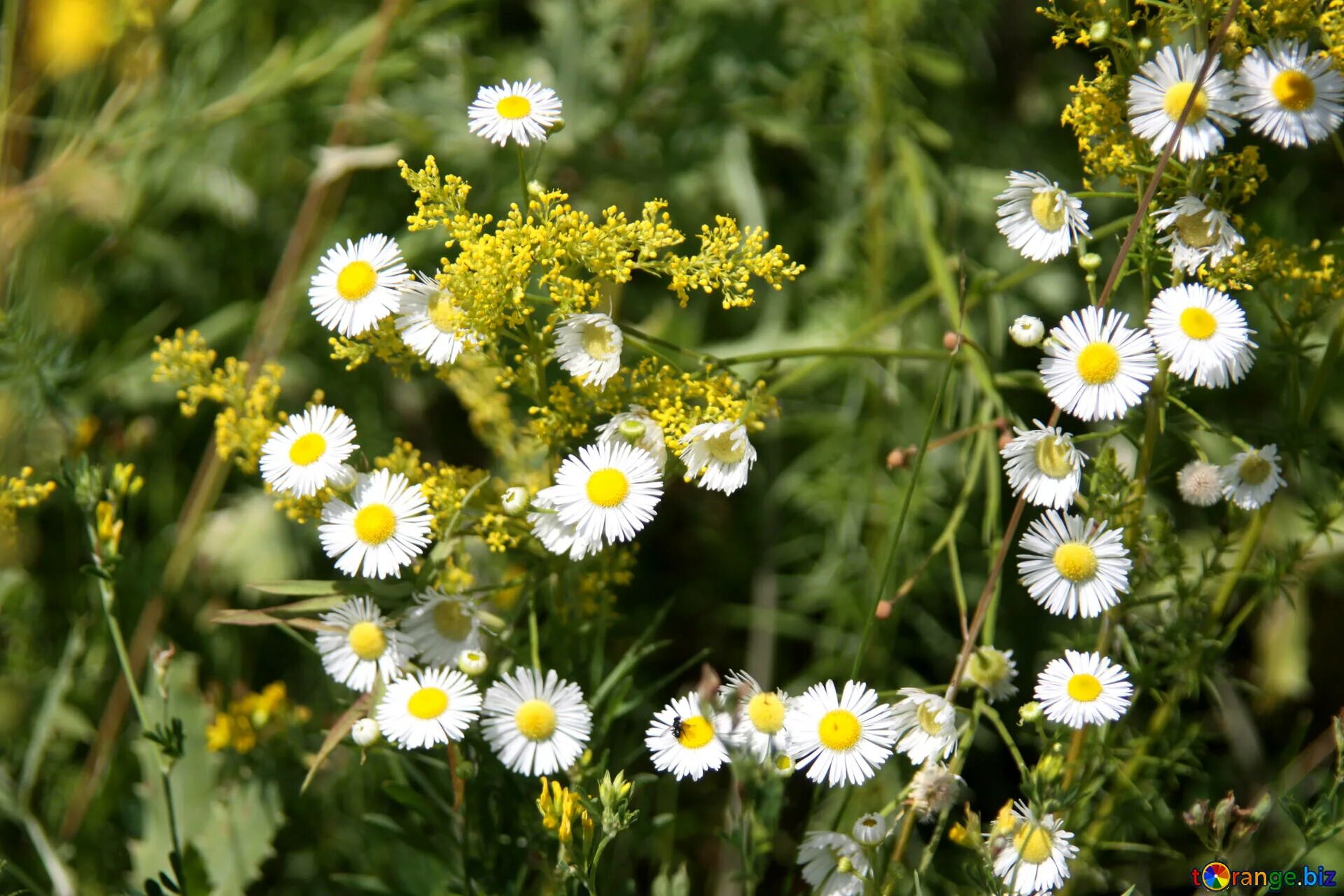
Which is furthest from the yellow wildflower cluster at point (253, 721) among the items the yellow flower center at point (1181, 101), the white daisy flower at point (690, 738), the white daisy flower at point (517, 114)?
the yellow flower center at point (1181, 101)

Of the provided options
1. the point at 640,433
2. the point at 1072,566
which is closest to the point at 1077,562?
the point at 1072,566

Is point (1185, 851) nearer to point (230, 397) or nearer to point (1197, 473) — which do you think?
point (1197, 473)

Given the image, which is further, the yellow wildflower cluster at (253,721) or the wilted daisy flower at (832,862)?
the yellow wildflower cluster at (253,721)

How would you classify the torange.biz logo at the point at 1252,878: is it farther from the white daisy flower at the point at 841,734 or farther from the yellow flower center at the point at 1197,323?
the yellow flower center at the point at 1197,323

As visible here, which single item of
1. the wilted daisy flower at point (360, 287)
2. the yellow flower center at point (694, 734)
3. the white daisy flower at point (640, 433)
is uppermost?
the wilted daisy flower at point (360, 287)

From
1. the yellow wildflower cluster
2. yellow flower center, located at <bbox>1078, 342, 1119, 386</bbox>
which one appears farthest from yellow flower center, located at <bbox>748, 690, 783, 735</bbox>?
the yellow wildflower cluster

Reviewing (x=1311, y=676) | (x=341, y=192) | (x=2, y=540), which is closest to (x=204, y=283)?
(x=341, y=192)
